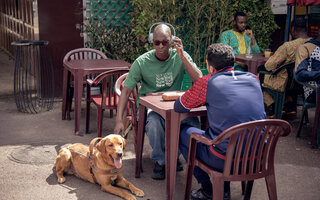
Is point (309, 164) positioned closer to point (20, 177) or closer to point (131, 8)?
point (20, 177)

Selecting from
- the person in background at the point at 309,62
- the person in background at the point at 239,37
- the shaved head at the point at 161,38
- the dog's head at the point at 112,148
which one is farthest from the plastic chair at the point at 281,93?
the dog's head at the point at 112,148

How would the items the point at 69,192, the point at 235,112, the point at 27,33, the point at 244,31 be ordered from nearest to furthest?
the point at 235,112 < the point at 69,192 < the point at 244,31 < the point at 27,33

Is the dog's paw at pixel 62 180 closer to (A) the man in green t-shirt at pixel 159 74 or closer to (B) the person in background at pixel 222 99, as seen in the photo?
(A) the man in green t-shirt at pixel 159 74

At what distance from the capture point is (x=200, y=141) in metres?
2.66

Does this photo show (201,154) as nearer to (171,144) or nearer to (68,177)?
(171,144)

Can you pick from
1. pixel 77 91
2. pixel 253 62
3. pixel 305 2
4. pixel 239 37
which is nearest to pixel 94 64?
pixel 77 91

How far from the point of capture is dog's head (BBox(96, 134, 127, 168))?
3080 mm

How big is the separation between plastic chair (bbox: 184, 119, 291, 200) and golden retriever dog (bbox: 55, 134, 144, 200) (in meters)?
0.70

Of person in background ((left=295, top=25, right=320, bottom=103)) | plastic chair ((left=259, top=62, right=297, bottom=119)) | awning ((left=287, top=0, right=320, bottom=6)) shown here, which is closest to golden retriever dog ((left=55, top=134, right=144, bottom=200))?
person in background ((left=295, top=25, right=320, bottom=103))

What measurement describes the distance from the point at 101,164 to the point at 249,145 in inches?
49.9

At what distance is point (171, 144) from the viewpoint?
302cm

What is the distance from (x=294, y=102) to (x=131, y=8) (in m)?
3.20

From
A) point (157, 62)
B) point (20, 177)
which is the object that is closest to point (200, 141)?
point (157, 62)

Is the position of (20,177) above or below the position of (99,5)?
below
